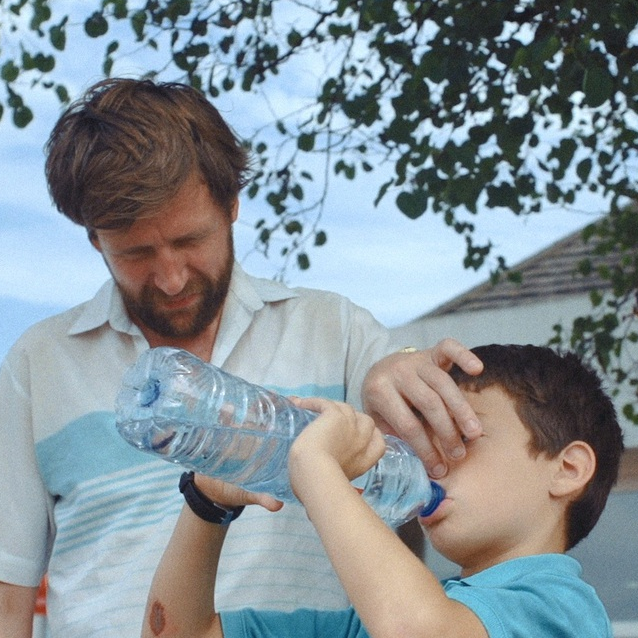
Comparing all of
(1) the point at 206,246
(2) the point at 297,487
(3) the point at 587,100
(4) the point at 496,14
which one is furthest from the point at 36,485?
(4) the point at 496,14

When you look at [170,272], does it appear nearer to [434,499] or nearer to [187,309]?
[187,309]

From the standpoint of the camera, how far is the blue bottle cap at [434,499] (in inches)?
75.9

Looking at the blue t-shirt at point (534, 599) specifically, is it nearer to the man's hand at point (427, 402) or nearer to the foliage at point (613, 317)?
the man's hand at point (427, 402)

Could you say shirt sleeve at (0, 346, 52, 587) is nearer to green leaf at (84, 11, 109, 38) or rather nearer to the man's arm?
the man's arm

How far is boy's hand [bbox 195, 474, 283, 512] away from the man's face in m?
0.50

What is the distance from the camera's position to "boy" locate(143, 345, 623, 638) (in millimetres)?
1526

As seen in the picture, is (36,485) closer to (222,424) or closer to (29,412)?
(29,412)

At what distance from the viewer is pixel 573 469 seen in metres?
2.00

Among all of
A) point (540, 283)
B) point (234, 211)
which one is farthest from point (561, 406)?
point (540, 283)

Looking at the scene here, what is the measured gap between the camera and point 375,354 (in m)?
2.37

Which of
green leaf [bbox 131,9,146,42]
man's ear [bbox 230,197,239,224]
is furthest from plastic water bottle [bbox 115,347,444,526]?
green leaf [bbox 131,9,146,42]

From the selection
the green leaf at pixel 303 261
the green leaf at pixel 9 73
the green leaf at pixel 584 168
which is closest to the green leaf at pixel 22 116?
the green leaf at pixel 9 73

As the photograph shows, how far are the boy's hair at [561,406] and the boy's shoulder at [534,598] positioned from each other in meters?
0.19

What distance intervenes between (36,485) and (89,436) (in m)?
0.17
